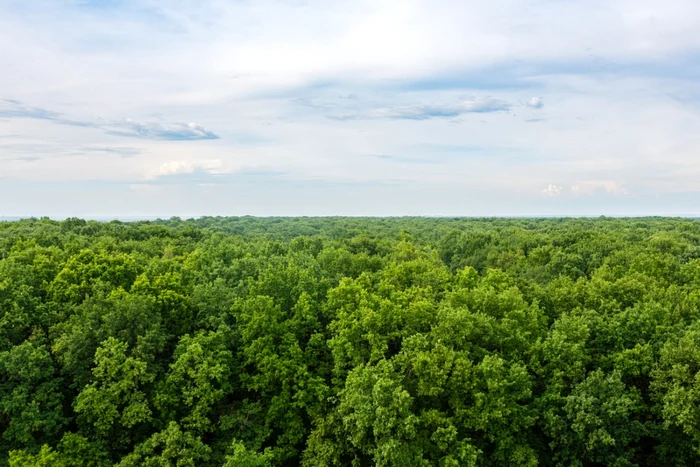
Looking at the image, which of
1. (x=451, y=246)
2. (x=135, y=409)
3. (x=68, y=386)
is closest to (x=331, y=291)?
(x=135, y=409)

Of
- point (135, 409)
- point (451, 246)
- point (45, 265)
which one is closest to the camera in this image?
point (135, 409)

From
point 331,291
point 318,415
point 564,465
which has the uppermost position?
point 331,291

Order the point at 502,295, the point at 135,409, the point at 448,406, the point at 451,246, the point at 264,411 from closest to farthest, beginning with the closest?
the point at 135,409 < the point at 448,406 < the point at 264,411 < the point at 502,295 < the point at 451,246

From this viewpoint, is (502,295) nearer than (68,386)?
No

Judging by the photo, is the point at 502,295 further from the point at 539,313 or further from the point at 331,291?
the point at 331,291

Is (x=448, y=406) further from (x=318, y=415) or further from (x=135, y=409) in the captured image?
(x=135, y=409)

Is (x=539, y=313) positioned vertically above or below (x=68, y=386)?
above
